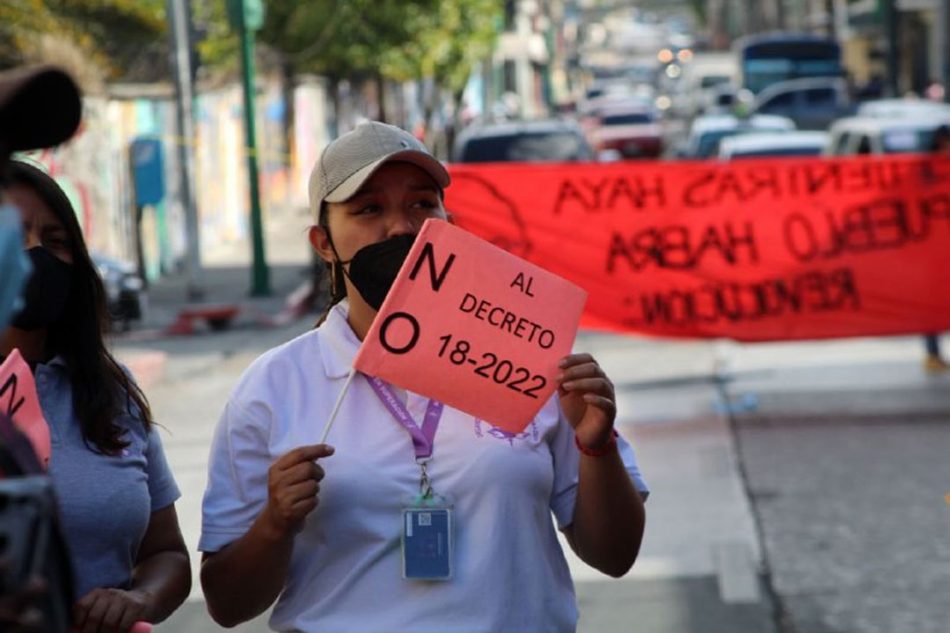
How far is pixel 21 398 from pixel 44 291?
335 millimetres

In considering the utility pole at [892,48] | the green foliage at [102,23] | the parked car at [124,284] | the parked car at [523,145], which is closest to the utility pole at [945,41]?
the utility pole at [892,48]

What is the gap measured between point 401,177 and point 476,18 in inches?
1420

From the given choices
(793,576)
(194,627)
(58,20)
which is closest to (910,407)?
(793,576)

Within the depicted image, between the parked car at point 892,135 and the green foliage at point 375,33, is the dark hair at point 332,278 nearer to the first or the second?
the parked car at point 892,135

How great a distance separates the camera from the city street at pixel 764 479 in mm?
8086

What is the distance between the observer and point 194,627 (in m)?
8.01

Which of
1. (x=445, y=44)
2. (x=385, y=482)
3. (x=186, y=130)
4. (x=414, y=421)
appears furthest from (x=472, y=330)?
(x=445, y=44)

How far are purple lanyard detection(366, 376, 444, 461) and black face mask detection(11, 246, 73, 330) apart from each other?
0.56m

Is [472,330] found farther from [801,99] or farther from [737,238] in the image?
[801,99]

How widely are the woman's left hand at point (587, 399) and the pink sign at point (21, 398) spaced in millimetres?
848

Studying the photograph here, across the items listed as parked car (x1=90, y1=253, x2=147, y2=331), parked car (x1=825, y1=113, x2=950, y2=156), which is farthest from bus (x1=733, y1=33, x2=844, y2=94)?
parked car (x1=90, y1=253, x2=147, y2=331)

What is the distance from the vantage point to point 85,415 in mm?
3611

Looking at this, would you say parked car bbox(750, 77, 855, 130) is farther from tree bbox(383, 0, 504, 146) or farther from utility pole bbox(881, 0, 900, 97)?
tree bbox(383, 0, 504, 146)

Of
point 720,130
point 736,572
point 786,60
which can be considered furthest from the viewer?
point 786,60
